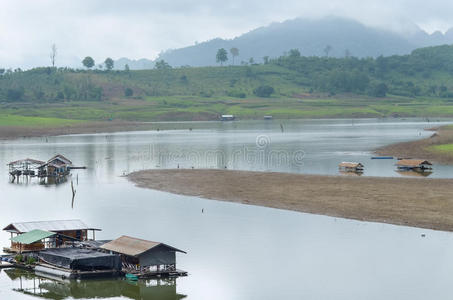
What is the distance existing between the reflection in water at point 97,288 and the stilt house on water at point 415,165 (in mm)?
64637

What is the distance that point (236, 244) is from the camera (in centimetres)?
5791

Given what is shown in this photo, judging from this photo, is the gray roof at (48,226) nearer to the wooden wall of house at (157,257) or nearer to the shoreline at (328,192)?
the wooden wall of house at (157,257)

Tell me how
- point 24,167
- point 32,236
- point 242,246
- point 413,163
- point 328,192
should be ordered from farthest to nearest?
point 24,167, point 413,163, point 328,192, point 242,246, point 32,236

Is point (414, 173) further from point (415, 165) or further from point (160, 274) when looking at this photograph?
point (160, 274)

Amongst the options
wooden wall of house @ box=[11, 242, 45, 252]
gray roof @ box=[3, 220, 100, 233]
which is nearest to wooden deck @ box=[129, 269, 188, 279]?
wooden wall of house @ box=[11, 242, 45, 252]

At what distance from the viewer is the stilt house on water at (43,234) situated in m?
55.0

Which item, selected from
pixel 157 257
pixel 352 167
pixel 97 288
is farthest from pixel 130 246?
pixel 352 167

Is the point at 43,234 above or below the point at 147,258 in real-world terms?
above

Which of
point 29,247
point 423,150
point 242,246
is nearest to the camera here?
point 29,247

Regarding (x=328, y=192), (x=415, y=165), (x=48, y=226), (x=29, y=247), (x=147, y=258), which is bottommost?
(x=29, y=247)

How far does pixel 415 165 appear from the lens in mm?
104125

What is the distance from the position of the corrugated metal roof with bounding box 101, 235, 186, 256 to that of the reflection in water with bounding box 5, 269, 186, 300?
2.24 metres

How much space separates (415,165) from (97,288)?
227 ft

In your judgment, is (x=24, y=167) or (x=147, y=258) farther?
(x=24, y=167)
